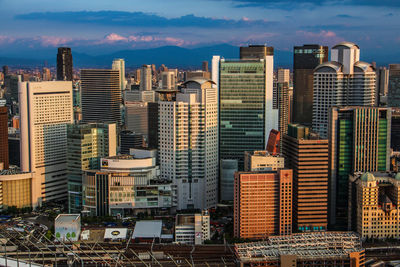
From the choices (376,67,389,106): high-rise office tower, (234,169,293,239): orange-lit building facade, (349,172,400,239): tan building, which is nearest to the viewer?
(349,172,400,239): tan building

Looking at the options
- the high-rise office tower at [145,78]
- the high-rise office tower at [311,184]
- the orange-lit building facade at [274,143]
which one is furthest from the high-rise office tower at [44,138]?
the high-rise office tower at [145,78]

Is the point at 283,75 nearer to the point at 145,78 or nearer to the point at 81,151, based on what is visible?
the point at 145,78

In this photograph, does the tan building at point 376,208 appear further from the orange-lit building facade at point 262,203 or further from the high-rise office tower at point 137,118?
the high-rise office tower at point 137,118

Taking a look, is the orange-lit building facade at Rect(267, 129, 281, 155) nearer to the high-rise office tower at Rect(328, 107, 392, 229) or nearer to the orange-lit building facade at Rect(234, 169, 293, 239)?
the high-rise office tower at Rect(328, 107, 392, 229)

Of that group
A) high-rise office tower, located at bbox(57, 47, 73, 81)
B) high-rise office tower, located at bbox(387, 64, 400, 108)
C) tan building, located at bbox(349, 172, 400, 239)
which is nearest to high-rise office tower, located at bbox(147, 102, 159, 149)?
high-rise office tower, located at bbox(387, 64, 400, 108)

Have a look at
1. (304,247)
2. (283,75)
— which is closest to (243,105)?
(304,247)

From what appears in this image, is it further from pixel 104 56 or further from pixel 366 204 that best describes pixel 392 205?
pixel 104 56

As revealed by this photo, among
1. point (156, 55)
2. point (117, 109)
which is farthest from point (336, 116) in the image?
point (156, 55)

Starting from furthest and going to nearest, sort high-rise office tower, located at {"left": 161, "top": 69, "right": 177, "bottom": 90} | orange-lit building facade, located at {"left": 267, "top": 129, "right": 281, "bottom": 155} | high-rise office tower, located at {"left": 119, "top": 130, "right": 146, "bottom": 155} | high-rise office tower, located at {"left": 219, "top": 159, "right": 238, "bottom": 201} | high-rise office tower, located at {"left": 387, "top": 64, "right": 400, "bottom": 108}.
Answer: high-rise office tower, located at {"left": 161, "top": 69, "right": 177, "bottom": 90}
high-rise office tower, located at {"left": 387, "top": 64, "right": 400, "bottom": 108}
high-rise office tower, located at {"left": 119, "top": 130, "right": 146, "bottom": 155}
high-rise office tower, located at {"left": 219, "top": 159, "right": 238, "bottom": 201}
orange-lit building facade, located at {"left": 267, "top": 129, "right": 281, "bottom": 155}
